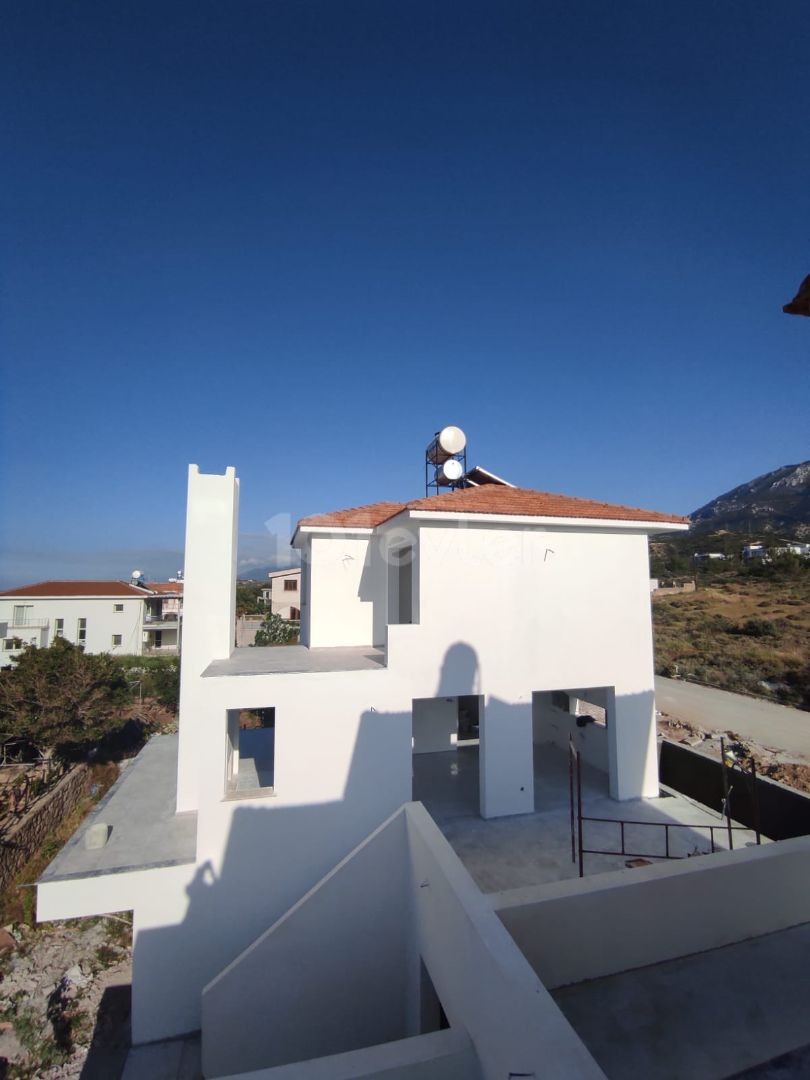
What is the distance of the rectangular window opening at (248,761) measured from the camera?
924cm

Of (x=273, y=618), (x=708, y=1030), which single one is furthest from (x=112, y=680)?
(x=708, y=1030)

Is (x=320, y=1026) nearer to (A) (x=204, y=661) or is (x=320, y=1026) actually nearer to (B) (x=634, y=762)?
(A) (x=204, y=661)

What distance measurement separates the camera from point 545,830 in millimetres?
9656

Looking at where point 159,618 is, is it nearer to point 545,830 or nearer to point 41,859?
point 41,859

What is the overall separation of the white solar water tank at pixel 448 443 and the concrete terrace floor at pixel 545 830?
8.71 m

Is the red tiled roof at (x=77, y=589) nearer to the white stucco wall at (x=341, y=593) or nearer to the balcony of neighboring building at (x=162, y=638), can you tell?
the balcony of neighboring building at (x=162, y=638)

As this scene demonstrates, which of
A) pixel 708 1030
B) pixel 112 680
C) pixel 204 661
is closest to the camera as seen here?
pixel 708 1030

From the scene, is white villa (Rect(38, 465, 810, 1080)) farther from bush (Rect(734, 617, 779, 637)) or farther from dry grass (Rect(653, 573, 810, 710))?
bush (Rect(734, 617, 779, 637))

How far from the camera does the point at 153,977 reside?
8.38 metres

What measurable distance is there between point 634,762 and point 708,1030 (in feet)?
23.7


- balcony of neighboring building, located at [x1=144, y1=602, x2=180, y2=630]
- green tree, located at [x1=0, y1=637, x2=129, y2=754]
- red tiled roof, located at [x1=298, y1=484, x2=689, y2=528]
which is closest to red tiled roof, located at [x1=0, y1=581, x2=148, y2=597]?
balcony of neighboring building, located at [x1=144, y1=602, x2=180, y2=630]

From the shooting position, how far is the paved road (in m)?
20.0

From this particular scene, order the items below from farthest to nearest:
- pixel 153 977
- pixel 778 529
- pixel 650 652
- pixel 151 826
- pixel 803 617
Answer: pixel 778 529, pixel 803 617, pixel 650 652, pixel 151 826, pixel 153 977

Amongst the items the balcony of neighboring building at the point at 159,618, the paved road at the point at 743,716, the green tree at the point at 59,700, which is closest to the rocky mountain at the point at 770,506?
the paved road at the point at 743,716
